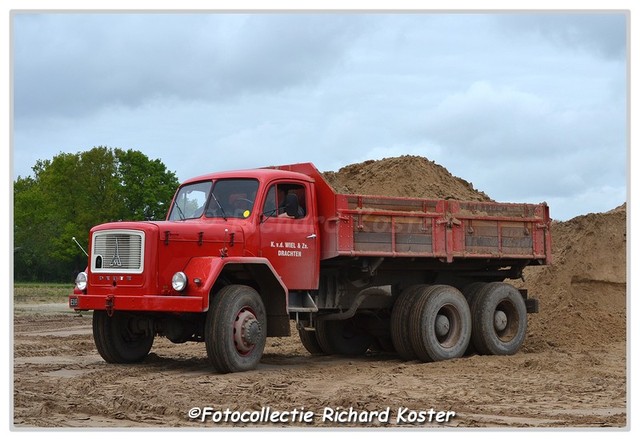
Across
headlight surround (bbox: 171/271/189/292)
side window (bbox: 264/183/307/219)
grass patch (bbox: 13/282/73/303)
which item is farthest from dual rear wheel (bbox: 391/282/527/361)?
grass patch (bbox: 13/282/73/303)

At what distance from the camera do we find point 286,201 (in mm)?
14492

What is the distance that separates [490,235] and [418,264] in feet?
4.81

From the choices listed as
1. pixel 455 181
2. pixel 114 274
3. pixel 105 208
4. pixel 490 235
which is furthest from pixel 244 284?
pixel 105 208

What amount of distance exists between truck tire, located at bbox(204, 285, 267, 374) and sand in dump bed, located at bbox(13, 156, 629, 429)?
237mm

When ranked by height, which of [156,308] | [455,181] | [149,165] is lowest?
[156,308]

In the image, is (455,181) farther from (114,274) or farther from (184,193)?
(114,274)

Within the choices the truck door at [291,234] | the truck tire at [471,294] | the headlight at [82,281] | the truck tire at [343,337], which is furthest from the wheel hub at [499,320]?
the headlight at [82,281]

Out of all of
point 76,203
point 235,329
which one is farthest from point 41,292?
point 235,329

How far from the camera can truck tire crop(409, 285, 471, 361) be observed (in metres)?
15.6

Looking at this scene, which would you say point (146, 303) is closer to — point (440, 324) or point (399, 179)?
point (440, 324)

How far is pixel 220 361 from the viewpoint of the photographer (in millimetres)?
13289

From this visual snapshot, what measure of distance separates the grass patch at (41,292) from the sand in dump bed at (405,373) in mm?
15143

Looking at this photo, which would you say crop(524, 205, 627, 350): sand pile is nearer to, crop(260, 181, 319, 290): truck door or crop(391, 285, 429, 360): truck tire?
crop(391, 285, 429, 360): truck tire

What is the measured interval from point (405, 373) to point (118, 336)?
14.1ft
